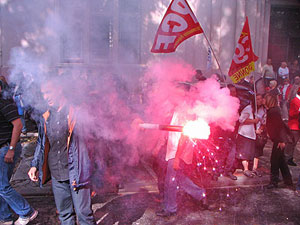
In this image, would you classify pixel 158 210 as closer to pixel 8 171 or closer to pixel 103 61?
pixel 8 171

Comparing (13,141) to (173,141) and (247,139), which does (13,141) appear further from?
(247,139)

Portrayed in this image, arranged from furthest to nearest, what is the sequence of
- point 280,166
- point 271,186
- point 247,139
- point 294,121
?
point 294,121, point 247,139, point 280,166, point 271,186

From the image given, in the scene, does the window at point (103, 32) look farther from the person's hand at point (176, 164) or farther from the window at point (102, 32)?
the person's hand at point (176, 164)

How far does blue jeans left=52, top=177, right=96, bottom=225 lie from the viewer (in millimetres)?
2906

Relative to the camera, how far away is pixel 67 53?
8.16 metres

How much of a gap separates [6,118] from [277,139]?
13.5 feet

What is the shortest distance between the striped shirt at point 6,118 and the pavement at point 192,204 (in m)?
1.14

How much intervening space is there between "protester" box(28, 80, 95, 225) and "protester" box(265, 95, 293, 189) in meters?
3.28

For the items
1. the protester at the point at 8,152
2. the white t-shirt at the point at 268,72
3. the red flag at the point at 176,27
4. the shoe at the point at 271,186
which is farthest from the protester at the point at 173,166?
the white t-shirt at the point at 268,72

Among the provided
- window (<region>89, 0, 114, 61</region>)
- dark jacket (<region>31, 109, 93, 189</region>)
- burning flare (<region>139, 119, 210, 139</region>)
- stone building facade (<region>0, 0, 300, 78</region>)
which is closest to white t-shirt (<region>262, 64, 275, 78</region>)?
stone building facade (<region>0, 0, 300, 78</region>)

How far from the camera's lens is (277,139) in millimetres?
4816

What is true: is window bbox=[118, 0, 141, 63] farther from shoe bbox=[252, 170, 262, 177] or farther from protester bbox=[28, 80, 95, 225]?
protester bbox=[28, 80, 95, 225]

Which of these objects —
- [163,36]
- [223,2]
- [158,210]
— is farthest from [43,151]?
[223,2]

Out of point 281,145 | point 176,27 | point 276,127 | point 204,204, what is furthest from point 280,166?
point 176,27
